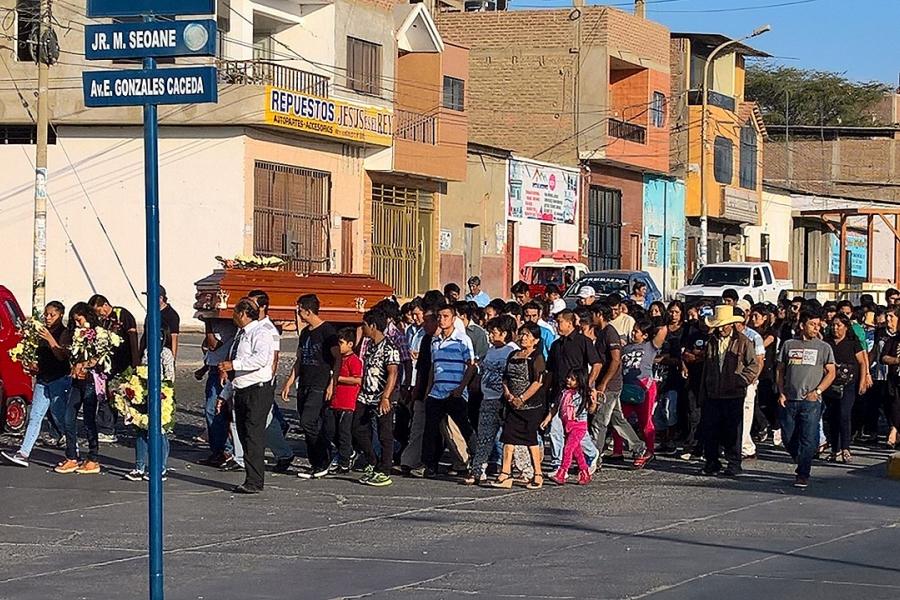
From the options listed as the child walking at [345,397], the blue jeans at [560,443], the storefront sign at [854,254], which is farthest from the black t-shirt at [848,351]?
the storefront sign at [854,254]

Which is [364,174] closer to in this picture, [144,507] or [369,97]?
[369,97]

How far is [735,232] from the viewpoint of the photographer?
217 feet

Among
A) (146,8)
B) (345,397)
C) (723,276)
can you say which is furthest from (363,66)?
(146,8)

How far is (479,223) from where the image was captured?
46812 mm

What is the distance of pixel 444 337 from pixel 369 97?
24.9 m

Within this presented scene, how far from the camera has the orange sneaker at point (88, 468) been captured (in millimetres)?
16344

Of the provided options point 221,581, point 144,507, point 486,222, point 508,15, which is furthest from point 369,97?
point 221,581

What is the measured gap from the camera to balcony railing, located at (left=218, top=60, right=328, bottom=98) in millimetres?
35938

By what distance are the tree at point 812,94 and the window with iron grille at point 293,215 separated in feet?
177

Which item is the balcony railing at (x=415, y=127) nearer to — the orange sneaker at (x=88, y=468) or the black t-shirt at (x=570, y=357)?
the black t-shirt at (x=570, y=357)

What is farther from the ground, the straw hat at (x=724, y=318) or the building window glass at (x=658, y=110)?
the building window glass at (x=658, y=110)

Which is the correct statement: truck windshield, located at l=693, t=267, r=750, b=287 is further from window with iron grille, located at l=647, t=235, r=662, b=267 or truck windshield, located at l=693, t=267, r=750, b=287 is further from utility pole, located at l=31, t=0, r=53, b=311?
utility pole, located at l=31, t=0, r=53, b=311

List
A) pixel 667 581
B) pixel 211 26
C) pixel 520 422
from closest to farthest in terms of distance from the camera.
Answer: pixel 211 26, pixel 667 581, pixel 520 422

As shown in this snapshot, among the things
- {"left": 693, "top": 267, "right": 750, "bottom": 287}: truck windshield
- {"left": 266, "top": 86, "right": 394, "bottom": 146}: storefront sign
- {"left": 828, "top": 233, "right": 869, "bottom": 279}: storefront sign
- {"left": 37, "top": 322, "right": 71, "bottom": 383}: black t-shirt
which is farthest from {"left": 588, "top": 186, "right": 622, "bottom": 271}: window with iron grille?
{"left": 37, "top": 322, "right": 71, "bottom": 383}: black t-shirt
